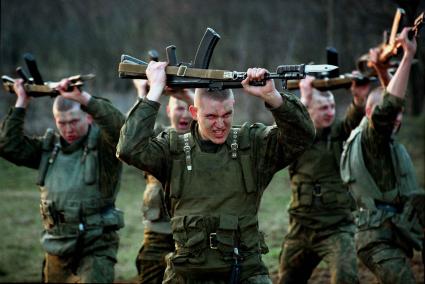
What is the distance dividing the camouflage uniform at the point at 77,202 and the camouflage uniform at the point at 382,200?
2249 millimetres

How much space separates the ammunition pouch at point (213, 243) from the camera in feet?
15.7

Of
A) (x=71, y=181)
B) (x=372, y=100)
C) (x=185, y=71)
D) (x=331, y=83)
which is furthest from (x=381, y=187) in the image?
(x=71, y=181)

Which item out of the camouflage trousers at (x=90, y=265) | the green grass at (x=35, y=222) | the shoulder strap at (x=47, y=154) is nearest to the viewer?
the camouflage trousers at (x=90, y=265)

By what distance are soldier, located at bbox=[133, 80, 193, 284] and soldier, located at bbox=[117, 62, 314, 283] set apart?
2.03m

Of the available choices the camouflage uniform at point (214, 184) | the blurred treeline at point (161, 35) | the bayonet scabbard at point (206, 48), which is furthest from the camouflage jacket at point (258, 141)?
the blurred treeline at point (161, 35)

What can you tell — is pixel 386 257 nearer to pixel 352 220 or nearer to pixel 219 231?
pixel 352 220

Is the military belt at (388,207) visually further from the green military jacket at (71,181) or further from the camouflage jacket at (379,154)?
the green military jacket at (71,181)

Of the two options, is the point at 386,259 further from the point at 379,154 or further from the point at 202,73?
the point at 202,73

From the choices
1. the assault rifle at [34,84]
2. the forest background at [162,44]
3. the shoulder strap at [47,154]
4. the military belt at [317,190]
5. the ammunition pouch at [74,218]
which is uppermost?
the forest background at [162,44]

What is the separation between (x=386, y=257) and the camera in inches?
244

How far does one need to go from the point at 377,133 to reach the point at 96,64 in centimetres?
1738

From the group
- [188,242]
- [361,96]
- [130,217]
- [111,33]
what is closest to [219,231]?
[188,242]

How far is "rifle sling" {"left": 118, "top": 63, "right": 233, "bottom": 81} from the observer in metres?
4.59

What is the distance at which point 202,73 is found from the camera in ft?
15.4
